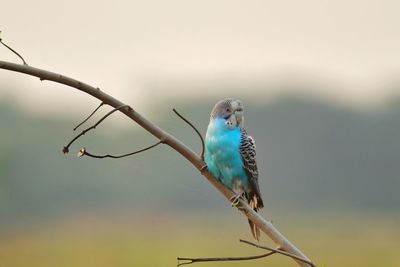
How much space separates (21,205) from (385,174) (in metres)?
15.7

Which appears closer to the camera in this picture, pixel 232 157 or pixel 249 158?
pixel 232 157

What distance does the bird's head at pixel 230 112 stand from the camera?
12.7ft

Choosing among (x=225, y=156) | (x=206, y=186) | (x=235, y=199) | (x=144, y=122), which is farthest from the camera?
(x=206, y=186)

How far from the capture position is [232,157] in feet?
14.7

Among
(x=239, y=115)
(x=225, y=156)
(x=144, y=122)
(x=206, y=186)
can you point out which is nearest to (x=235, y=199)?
(x=144, y=122)

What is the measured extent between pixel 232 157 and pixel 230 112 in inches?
19.6

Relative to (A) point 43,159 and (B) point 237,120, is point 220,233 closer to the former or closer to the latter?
(A) point 43,159

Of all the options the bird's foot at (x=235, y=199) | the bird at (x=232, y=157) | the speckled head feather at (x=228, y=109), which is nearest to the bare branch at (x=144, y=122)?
the bird's foot at (x=235, y=199)

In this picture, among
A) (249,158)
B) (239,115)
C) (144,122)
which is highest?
(249,158)

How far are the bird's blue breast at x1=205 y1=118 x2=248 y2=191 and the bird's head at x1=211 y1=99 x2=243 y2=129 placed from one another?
0.28 ft

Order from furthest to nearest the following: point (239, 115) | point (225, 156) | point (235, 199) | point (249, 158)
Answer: point (249, 158), point (225, 156), point (239, 115), point (235, 199)

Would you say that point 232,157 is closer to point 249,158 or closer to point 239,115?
point 249,158

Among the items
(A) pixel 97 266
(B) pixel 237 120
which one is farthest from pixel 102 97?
(A) pixel 97 266

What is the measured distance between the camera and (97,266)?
104 ft
